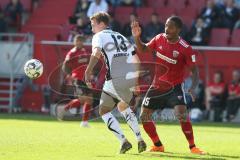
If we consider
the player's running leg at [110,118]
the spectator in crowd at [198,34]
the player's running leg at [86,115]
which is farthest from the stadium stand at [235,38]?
the player's running leg at [110,118]

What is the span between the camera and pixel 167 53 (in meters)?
12.2

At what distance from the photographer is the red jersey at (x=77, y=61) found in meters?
19.1

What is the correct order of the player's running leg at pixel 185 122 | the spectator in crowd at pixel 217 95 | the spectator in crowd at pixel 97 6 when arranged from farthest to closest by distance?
the spectator in crowd at pixel 97 6 → the spectator in crowd at pixel 217 95 → the player's running leg at pixel 185 122

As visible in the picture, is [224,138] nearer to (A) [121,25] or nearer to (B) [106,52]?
(B) [106,52]

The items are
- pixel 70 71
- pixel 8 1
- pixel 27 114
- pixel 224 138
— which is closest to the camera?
pixel 224 138

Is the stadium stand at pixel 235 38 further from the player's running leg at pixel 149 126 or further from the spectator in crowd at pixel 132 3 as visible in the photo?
the player's running leg at pixel 149 126

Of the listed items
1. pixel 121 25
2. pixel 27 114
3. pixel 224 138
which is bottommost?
pixel 27 114

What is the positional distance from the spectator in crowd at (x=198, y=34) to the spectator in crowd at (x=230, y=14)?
3.64ft

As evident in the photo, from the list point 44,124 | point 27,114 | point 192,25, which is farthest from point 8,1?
point 44,124

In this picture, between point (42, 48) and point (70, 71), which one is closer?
point (70, 71)

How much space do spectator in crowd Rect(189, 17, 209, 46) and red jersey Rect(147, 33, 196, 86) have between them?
1138 cm

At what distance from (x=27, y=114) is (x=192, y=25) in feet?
20.4

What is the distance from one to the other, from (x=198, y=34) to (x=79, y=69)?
571 cm

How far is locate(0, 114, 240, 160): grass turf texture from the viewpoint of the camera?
37.2 ft
